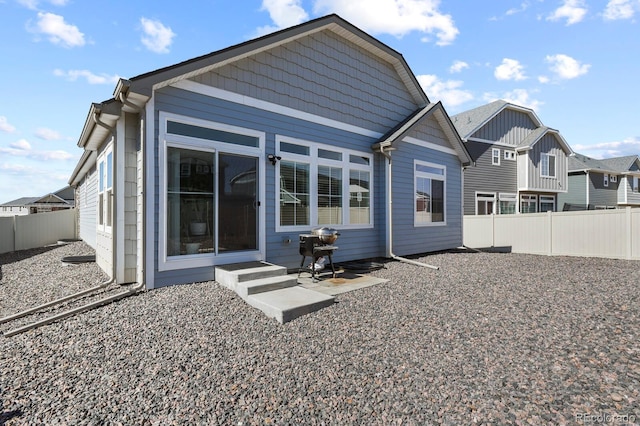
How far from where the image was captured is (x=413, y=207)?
29.6 feet

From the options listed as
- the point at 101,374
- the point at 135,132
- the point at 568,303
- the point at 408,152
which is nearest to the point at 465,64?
the point at 408,152

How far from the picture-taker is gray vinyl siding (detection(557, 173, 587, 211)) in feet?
74.2

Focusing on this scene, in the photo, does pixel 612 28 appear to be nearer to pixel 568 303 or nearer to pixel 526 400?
pixel 568 303

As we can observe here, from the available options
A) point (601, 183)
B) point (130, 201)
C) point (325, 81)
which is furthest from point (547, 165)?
point (130, 201)

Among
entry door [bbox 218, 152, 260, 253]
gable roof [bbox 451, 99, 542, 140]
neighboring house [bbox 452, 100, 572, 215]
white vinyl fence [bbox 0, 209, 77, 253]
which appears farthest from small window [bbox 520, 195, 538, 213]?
white vinyl fence [bbox 0, 209, 77, 253]

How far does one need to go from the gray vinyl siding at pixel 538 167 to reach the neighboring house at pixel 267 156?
12307mm

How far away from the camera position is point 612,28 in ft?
23.7

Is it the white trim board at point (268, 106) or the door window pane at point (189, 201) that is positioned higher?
the white trim board at point (268, 106)

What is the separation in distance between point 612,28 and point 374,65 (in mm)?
5601

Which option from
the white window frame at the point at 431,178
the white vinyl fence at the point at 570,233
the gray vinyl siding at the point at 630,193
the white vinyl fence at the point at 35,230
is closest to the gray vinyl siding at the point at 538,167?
the white vinyl fence at the point at 570,233

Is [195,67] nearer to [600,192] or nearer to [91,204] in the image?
[91,204]

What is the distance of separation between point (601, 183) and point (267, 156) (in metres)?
29.2

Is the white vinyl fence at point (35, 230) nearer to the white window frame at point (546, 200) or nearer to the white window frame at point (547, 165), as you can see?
the white window frame at point (547, 165)

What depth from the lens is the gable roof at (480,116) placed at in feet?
55.8
